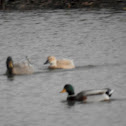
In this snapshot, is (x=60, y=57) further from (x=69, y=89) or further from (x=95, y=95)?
(x=95, y=95)

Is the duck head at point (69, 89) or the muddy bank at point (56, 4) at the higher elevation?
the duck head at point (69, 89)

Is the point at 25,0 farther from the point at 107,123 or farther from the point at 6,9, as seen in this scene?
the point at 107,123

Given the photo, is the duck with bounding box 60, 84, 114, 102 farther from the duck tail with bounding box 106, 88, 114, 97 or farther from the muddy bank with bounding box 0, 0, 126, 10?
the muddy bank with bounding box 0, 0, 126, 10

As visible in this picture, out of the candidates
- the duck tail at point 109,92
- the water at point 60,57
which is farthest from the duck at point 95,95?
the water at point 60,57

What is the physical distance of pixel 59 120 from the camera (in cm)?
1686

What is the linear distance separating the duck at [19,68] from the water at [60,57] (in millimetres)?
308

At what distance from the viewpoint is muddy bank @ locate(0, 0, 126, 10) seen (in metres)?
40.5

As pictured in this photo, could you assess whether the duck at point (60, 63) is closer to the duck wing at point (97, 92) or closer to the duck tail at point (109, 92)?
the duck wing at point (97, 92)

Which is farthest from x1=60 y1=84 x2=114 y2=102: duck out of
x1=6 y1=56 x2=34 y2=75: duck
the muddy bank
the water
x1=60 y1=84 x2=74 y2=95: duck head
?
the muddy bank

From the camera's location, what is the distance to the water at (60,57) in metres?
17.3

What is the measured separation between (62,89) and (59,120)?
3.52 m

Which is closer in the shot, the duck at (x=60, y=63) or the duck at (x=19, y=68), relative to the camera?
the duck at (x=19, y=68)

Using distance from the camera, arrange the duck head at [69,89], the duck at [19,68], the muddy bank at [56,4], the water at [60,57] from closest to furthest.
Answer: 1. the water at [60,57]
2. the duck head at [69,89]
3. the duck at [19,68]
4. the muddy bank at [56,4]

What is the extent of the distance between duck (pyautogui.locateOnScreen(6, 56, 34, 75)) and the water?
0.31 meters
